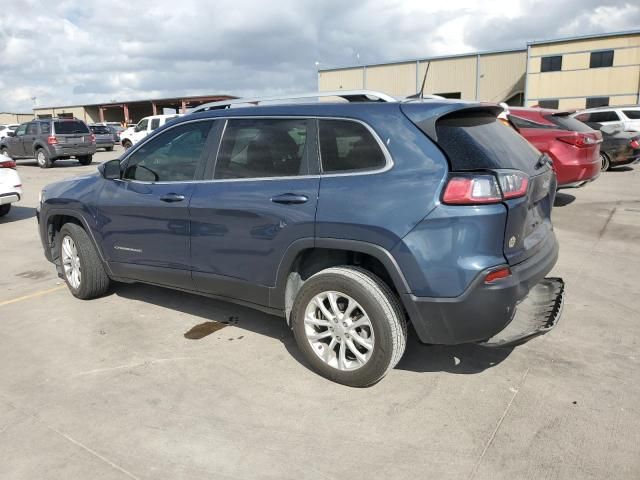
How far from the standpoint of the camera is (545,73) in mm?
40969

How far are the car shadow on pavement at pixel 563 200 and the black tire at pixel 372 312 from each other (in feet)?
24.2

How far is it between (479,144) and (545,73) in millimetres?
43212

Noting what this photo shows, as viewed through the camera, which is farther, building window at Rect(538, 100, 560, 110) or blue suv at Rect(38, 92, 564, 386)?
building window at Rect(538, 100, 560, 110)

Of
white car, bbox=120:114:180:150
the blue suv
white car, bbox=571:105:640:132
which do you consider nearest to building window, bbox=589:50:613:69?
white car, bbox=571:105:640:132

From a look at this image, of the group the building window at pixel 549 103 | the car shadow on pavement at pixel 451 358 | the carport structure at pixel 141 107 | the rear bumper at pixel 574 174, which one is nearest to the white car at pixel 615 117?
the rear bumper at pixel 574 174

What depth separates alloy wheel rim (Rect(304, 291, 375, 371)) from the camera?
10.5 ft

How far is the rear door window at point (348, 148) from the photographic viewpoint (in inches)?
123

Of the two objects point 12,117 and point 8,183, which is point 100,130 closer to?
point 8,183

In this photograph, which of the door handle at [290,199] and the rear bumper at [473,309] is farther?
the door handle at [290,199]

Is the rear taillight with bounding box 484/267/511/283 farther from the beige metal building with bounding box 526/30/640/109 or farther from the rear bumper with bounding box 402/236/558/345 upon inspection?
the beige metal building with bounding box 526/30/640/109

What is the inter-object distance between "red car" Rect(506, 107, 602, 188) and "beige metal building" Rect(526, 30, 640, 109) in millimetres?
35118

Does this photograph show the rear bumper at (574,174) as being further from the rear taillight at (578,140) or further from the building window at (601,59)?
the building window at (601,59)

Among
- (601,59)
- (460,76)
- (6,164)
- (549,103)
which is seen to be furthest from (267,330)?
(460,76)

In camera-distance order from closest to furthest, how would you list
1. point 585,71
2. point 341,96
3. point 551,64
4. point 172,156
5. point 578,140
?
point 341,96
point 172,156
point 578,140
point 585,71
point 551,64
